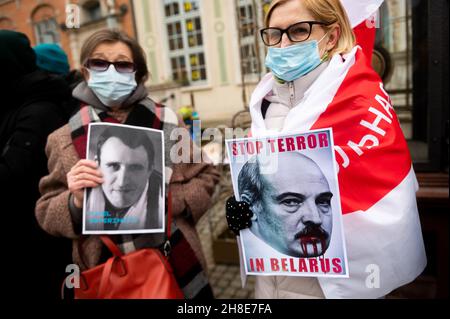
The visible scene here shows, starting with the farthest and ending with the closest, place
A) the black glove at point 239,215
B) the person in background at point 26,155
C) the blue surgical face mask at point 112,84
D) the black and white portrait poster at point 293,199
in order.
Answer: the person in background at point 26,155 → the blue surgical face mask at point 112,84 → the black glove at point 239,215 → the black and white portrait poster at point 293,199

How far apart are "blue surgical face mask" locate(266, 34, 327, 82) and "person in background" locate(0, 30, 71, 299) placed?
1.11 meters

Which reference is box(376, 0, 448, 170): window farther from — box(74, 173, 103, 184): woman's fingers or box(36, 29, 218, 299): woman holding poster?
box(74, 173, 103, 184): woman's fingers

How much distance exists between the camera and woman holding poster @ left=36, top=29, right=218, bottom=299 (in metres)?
1.20

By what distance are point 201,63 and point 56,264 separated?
1326mm

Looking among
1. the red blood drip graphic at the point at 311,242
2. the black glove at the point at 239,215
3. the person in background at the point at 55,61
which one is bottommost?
the red blood drip graphic at the point at 311,242

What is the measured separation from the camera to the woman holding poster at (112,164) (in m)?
1.20

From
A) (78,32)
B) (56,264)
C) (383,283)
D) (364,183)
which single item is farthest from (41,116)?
(383,283)

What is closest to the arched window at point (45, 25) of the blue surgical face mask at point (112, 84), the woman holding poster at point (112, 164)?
the woman holding poster at point (112, 164)

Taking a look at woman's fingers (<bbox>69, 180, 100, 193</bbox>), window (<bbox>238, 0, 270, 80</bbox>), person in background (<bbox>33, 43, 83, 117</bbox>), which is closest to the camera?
woman's fingers (<bbox>69, 180, 100, 193</bbox>)

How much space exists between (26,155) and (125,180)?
1.95 ft

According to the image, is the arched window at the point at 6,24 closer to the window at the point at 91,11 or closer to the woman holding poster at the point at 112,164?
the window at the point at 91,11

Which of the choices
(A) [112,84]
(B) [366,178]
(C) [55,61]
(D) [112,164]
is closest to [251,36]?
(C) [55,61]

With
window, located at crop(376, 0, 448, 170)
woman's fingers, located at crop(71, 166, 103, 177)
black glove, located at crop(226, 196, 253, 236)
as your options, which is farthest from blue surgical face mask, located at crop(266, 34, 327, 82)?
window, located at crop(376, 0, 448, 170)
